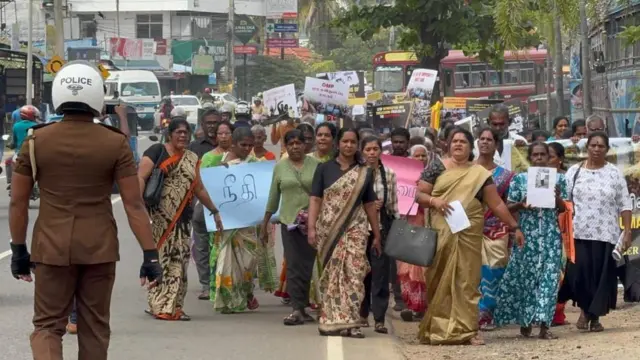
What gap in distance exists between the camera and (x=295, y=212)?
10656mm

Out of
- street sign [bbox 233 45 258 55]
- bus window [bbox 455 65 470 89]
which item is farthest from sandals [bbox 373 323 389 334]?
street sign [bbox 233 45 258 55]

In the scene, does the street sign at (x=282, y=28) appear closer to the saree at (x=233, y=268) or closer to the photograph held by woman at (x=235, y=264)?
the photograph held by woman at (x=235, y=264)

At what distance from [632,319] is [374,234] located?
2654 mm

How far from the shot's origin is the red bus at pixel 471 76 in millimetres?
47938

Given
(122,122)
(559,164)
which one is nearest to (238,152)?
(122,122)

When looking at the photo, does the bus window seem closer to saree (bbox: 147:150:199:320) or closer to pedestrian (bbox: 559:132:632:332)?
pedestrian (bbox: 559:132:632:332)

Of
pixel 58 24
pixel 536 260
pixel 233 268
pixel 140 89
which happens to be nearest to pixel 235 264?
pixel 233 268

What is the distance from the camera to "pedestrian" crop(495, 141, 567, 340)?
389 inches

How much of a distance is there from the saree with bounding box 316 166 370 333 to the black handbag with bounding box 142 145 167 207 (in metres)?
1.40

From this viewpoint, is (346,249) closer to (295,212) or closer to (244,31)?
(295,212)

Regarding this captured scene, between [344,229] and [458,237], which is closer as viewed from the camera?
[458,237]

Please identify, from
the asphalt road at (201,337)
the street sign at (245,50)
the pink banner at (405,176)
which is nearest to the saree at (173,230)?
the asphalt road at (201,337)

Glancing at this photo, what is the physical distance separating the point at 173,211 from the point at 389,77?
40.9 meters

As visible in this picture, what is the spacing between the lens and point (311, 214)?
992 centimetres
